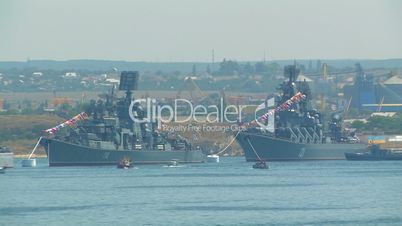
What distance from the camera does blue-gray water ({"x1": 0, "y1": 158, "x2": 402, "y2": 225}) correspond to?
106 metres

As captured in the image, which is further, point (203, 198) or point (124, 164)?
point (124, 164)

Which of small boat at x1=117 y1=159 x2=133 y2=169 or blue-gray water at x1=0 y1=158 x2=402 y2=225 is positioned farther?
small boat at x1=117 y1=159 x2=133 y2=169

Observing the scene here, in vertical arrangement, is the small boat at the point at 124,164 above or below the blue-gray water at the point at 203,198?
below

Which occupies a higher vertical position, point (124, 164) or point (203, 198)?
point (203, 198)

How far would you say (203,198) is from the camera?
12681 cm

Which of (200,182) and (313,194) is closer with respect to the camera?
(313,194)

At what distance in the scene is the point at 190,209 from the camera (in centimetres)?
11438

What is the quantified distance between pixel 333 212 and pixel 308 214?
219 cm

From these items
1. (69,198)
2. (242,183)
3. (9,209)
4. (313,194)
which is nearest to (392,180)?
(242,183)

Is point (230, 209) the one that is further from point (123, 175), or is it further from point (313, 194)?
point (123, 175)

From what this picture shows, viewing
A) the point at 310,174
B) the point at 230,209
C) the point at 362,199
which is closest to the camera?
the point at 230,209

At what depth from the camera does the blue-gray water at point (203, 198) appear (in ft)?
349

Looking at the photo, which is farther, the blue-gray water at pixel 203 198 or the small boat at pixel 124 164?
the small boat at pixel 124 164

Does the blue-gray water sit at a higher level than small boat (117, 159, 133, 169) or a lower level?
higher
